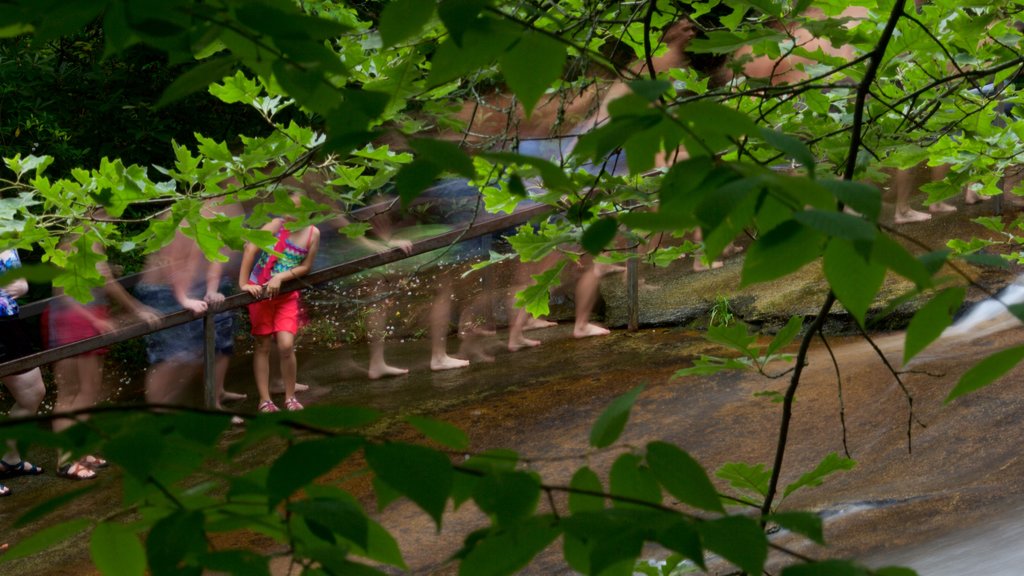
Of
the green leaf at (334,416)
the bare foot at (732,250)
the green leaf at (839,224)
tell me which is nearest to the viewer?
the green leaf at (839,224)

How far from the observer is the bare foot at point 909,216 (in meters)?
9.09

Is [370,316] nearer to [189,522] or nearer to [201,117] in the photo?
[201,117]

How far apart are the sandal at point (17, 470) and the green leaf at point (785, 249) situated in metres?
6.32

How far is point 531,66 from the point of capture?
41.6 inches

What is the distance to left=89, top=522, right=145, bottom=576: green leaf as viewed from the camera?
3.23 feet

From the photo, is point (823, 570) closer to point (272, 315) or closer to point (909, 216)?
point (272, 315)

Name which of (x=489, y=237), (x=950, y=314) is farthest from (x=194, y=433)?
(x=489, y=237)

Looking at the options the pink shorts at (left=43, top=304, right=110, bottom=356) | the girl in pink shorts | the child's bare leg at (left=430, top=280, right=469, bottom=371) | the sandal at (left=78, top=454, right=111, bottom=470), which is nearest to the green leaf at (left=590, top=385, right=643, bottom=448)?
the girl in pink shorts

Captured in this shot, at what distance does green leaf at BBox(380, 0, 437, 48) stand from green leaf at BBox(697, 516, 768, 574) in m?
0.59

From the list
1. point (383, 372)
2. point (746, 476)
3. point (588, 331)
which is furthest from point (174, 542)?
point (588, 331)

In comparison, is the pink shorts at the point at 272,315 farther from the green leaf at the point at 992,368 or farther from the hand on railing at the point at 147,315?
the green leaf at the point at 992,368

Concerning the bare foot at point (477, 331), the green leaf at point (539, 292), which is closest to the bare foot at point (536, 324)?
the bare foot at point (477, 331)

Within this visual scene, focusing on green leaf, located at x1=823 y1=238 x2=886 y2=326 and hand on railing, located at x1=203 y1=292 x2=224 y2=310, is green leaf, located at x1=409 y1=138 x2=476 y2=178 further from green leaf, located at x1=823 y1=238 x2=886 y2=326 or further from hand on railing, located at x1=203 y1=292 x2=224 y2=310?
hand on railing, located at x1=203 y1=292 x2=224 y2=310

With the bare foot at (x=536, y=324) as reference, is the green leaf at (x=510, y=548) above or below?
above
